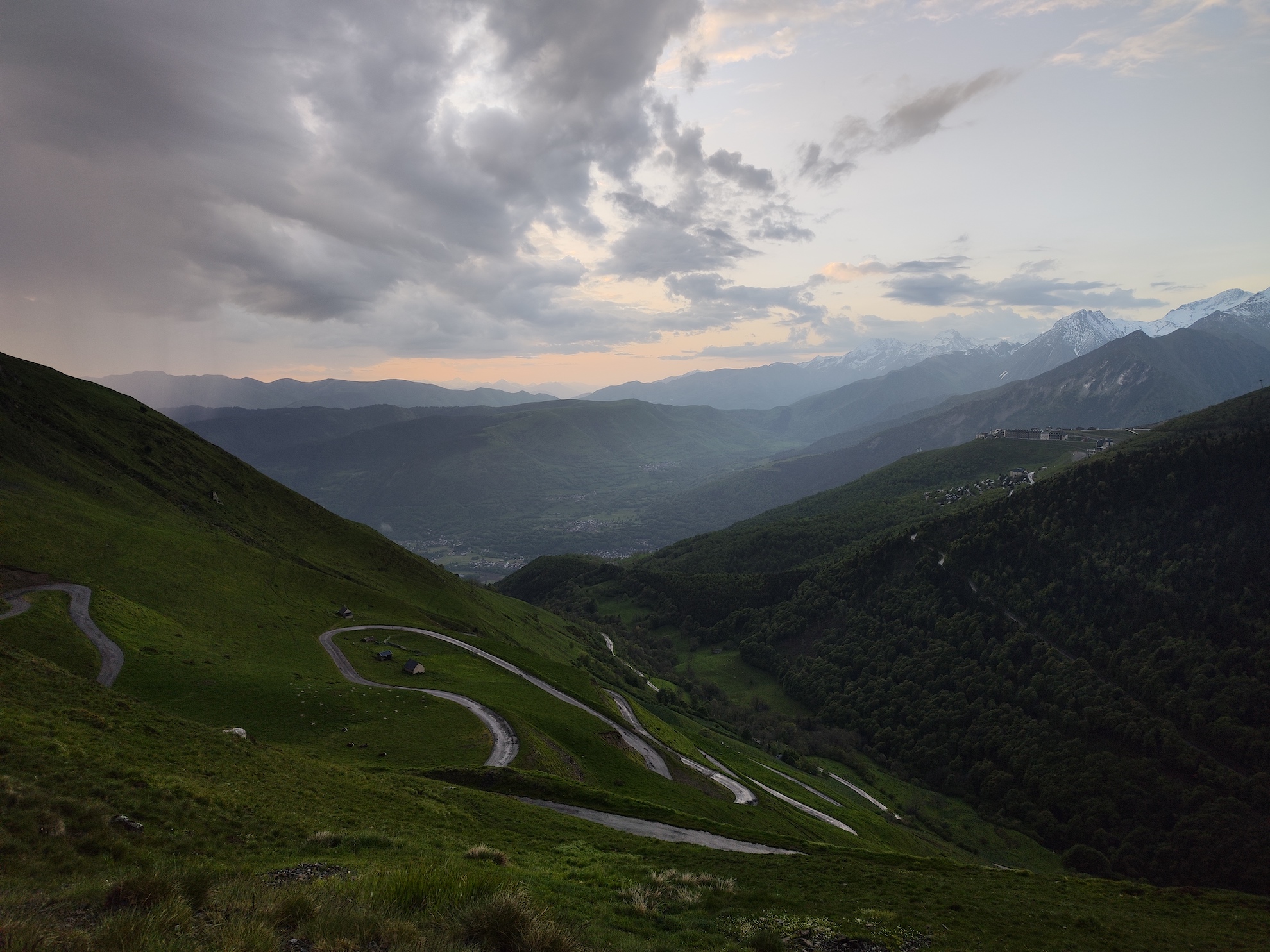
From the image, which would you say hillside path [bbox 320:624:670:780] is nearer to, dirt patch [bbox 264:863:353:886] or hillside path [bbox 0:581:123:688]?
hillside path [bbox 0:581:123:688]

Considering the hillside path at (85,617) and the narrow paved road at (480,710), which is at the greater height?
the hillside path at (85,617)

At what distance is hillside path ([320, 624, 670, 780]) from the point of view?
59844mm

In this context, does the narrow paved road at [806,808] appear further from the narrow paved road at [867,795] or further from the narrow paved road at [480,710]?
the narrow paved road at [480,710]

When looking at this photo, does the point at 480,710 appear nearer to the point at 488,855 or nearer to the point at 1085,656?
the point at 488,855

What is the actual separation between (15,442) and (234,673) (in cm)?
6669

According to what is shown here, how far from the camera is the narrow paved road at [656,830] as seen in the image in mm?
34938

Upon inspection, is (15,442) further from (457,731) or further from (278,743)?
(457,731)

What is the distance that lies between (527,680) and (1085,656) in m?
146

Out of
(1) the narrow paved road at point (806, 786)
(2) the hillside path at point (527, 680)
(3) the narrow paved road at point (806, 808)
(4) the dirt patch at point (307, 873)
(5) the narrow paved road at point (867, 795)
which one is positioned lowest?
(5) the narrow paved road at point (867, 795)

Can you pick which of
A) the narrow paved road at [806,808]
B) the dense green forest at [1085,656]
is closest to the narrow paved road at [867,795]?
the dense green forest at [1085,656]

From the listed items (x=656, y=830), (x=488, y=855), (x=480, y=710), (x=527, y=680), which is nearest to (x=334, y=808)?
(x=488, y=855)

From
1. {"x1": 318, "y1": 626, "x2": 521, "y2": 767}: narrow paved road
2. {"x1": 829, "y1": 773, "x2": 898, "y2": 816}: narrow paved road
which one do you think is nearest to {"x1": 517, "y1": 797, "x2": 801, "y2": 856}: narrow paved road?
{"x1": 318, "y1": 626, "x2": 521, "y2": 767}: narrow paved road

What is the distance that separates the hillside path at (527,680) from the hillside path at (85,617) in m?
18.4

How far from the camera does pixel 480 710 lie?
53.5 meters
